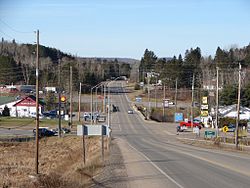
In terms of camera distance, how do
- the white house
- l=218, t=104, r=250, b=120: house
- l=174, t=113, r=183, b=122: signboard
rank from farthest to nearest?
the white house, l=174, t=113, r=183, b=122: signboard, l=218, t=104, r=250, b=120: house

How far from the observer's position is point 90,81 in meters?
150

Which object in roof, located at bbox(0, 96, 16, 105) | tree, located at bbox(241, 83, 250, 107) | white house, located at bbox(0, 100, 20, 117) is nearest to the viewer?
tree, located at bbox(241, 83, 250, 107)

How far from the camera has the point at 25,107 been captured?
11262cm

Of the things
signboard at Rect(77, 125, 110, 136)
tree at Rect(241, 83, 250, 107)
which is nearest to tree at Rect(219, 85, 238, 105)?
tree at Rect(241, 83, 250, 107)

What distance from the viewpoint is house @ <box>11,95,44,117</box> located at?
111062 millimetres

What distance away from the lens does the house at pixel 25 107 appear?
111m

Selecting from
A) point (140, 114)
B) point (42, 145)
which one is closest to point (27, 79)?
point (140, 114)

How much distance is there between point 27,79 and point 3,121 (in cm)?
5639

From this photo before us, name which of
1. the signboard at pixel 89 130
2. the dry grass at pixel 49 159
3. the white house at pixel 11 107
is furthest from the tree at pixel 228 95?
the signboard at pixel 89 130

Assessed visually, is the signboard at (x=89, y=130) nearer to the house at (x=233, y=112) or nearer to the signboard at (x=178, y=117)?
the signboard at (x=178, y=117)

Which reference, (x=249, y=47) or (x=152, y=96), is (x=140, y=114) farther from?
(x=249, y=47)

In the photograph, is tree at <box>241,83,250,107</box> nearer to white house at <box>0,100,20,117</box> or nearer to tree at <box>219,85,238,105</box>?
tree at <box>219,85,238,105</box>

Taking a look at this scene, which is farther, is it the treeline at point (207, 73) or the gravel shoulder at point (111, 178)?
the treeline at point (207, 73)

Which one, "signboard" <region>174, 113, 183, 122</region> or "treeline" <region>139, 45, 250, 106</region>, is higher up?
"treeline" <region>139, 45, 250, 106</region>
